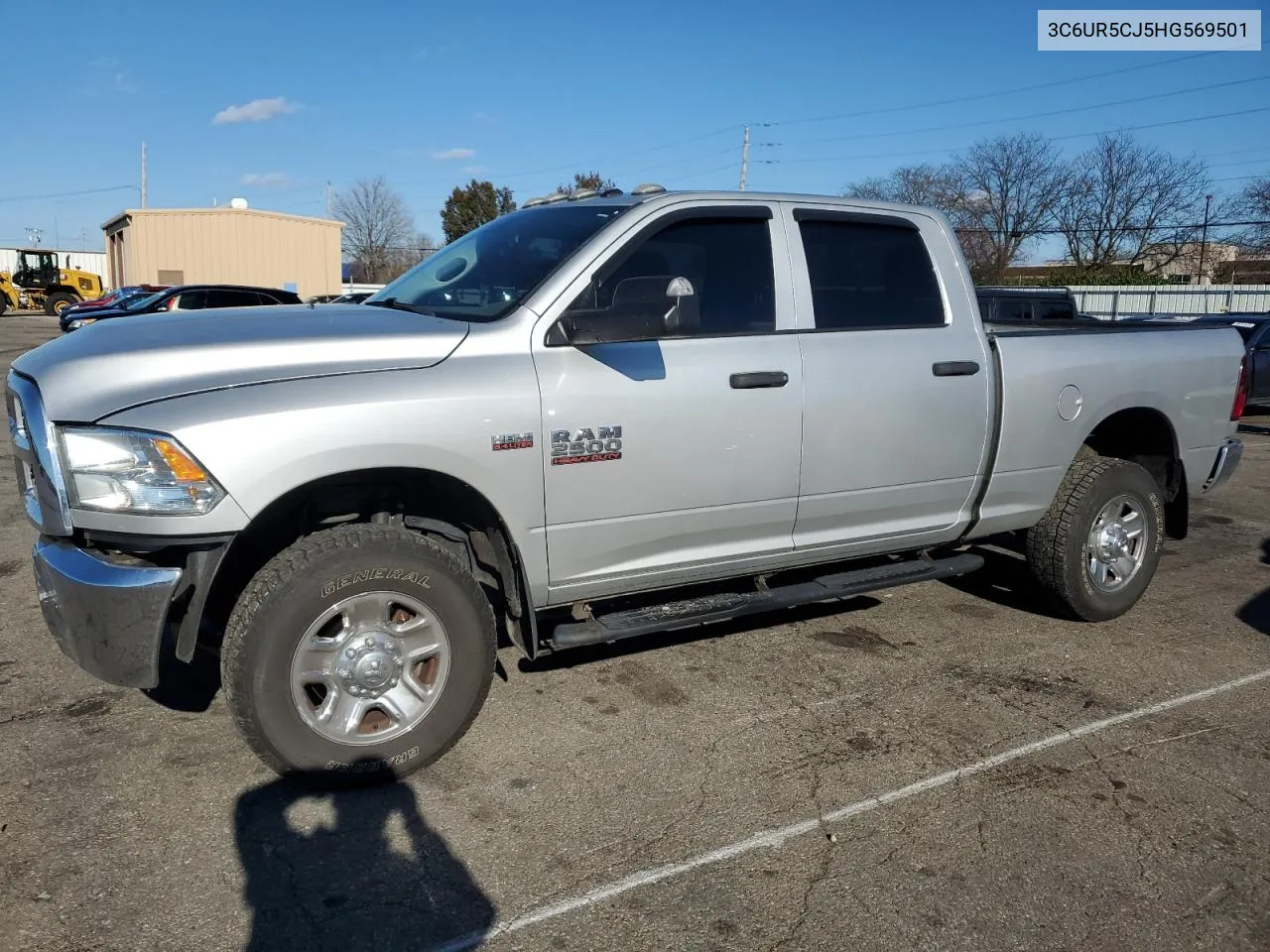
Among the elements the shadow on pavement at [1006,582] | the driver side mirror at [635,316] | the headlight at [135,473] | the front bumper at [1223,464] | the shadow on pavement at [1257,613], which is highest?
the driver side mirror at [635,316]

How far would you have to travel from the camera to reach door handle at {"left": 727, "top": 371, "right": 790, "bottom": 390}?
3934 mm

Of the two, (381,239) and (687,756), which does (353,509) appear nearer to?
(687,756)

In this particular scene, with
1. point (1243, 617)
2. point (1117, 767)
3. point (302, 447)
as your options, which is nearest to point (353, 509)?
point (302, 447)

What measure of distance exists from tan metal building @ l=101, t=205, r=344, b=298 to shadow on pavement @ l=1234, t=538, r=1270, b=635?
39012 millimetres

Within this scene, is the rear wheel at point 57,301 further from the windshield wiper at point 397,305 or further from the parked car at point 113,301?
the windshield wiper at point 397,305

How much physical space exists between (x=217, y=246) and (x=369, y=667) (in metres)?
41.5

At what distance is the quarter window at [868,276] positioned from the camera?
4359 millimetres

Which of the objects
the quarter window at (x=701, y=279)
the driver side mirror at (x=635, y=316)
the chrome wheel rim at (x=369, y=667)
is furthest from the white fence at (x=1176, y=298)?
the chrome wheel rim at (x=369, y=667)

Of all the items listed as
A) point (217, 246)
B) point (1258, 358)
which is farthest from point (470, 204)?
point (1258, 358)

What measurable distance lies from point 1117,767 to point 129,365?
3.62m

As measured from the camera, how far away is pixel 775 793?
3465mm

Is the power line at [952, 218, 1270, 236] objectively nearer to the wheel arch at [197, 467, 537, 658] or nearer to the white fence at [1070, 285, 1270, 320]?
the white fence at [1070, 285, 1270, 320]

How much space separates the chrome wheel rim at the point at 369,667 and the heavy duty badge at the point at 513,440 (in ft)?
1.95

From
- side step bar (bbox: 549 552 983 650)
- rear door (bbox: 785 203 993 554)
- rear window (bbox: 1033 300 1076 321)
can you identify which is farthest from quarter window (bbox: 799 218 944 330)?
rear window (bbox: 1033 300 1076 321)
